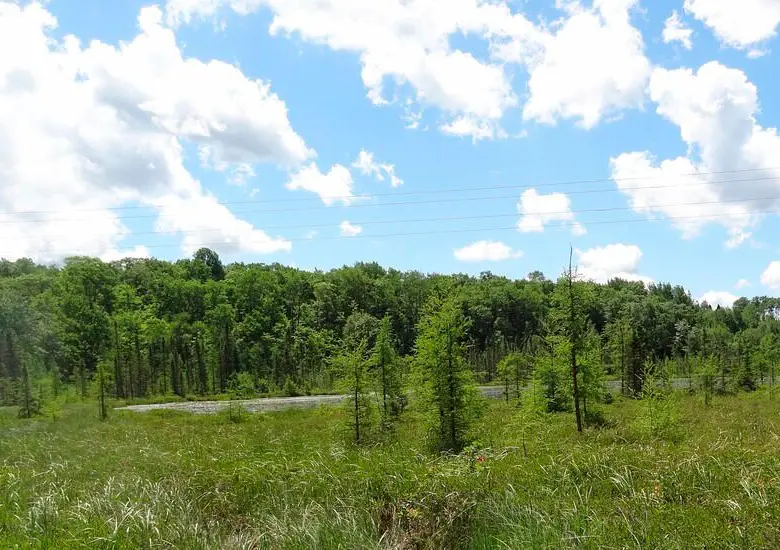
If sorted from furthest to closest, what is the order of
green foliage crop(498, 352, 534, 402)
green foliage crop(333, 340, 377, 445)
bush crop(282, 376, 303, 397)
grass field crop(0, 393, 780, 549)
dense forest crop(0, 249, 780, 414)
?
bush crop(282, 376, 303, 397), green foliage crop(498, 352, 534, 402), dense forest crop(0, 249, 780, 414), green foliage crop(333, 340, 377, 445), grass field crop(0, 393, 780, 549)

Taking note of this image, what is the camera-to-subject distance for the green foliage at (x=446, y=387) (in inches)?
513

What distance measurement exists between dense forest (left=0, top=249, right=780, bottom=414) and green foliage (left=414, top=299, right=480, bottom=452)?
41 centimetres

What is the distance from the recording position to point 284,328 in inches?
2940

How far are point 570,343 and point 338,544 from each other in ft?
38.3

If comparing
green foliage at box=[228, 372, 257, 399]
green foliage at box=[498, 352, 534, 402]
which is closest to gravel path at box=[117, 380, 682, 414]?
green foliage at box=[228, 372, 257, 399]

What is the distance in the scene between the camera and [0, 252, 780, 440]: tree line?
645 inches

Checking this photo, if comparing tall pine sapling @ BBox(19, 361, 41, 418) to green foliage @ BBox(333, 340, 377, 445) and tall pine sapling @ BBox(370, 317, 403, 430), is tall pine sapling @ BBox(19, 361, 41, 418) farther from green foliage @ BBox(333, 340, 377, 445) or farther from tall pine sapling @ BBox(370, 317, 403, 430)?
tall pine sapling @ BBox(370, 317, 403, 430)

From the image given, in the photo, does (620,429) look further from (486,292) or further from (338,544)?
(486,292)

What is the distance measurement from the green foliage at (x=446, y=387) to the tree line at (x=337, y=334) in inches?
1.4

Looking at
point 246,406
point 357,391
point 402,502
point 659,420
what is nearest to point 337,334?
point 246,406

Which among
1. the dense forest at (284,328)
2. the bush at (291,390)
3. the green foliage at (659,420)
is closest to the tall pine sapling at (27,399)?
the dense forest at (284,328)

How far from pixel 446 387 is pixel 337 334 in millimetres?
72847

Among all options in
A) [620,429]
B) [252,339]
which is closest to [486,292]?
[252,339]

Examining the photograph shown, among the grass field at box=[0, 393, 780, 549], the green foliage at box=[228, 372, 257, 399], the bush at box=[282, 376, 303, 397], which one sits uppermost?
the grass field at box=[0, 393, 780, 549]
